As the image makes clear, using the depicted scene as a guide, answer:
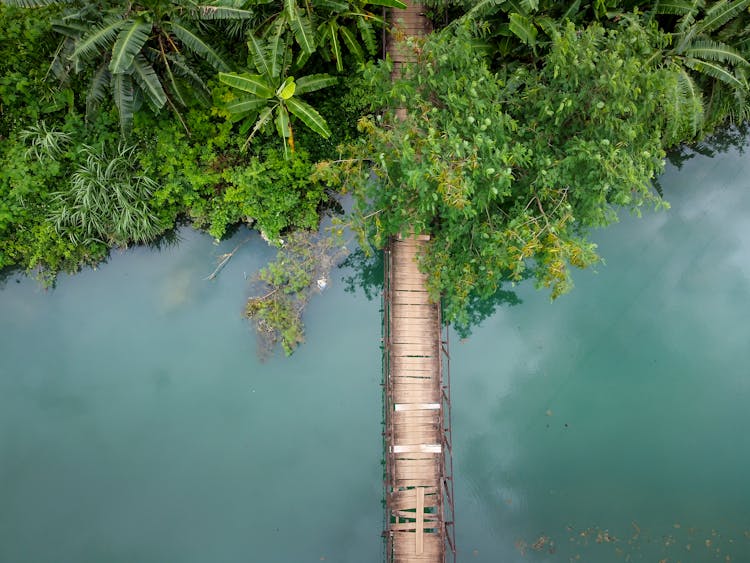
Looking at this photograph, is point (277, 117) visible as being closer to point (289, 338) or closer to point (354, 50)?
point (354, 50)

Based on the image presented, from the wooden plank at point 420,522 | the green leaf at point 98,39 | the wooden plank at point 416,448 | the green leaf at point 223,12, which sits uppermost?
the green leaf at point 223,12

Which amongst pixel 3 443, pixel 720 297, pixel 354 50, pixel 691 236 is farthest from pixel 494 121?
pixel 3 443

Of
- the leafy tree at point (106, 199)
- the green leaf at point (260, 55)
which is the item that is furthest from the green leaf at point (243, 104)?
the leafy tree at point (106, 199)

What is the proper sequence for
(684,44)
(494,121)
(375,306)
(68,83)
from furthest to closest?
(375,306) → (68,83) → (684,44) → (494,121)

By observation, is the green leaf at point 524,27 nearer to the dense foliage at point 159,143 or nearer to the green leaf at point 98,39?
the dense foliage at point 159,143

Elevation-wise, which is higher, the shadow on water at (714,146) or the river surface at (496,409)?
the shadow on water at (714,146)

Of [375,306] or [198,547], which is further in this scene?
[375,306]

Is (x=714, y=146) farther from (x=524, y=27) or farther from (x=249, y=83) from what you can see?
(x=249, y=83)
